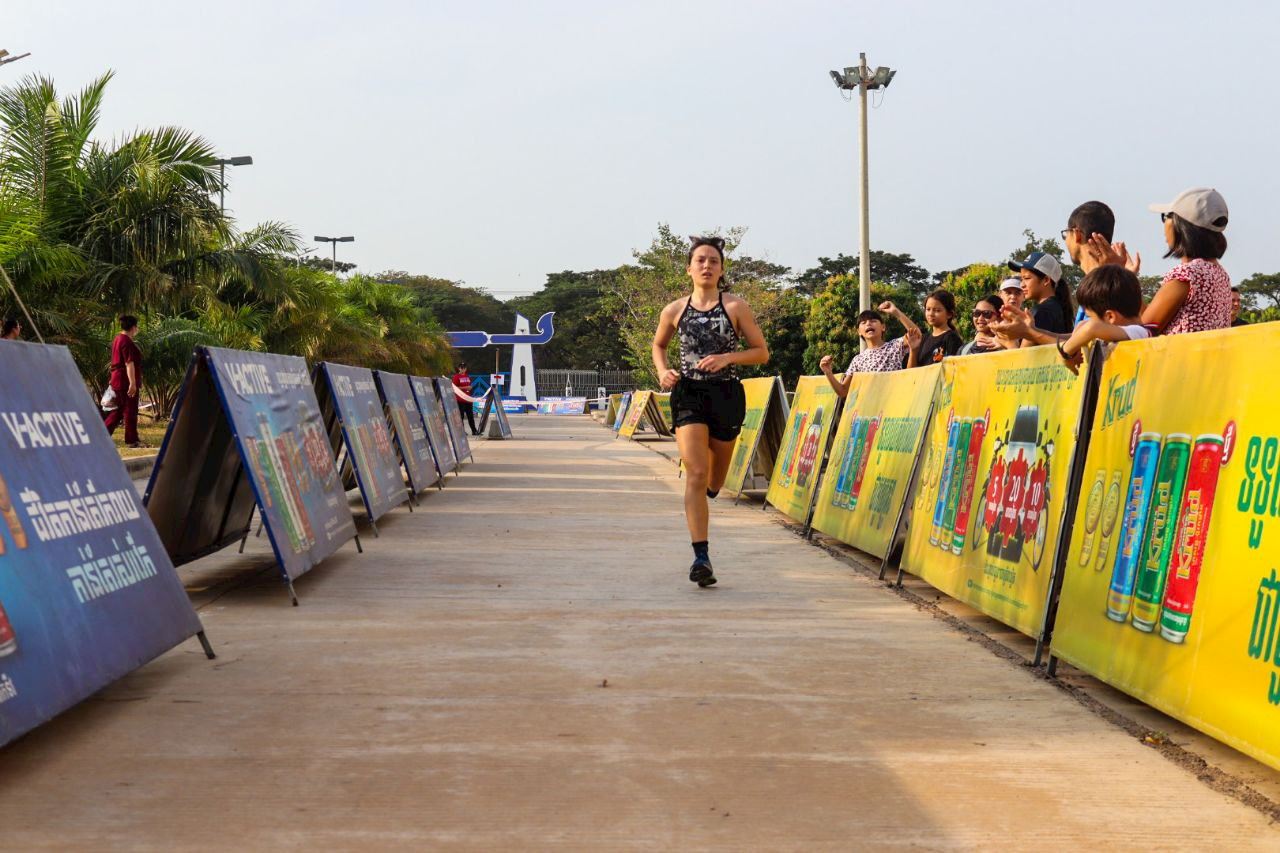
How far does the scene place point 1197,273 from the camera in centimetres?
549

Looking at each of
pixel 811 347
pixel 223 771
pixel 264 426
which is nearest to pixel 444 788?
pixel 223 771

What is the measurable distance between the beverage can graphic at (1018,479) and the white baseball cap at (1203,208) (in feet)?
3.64

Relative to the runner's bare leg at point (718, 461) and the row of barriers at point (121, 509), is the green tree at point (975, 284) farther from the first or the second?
the row of barriers at point (121, 509)

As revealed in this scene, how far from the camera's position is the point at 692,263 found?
809cm

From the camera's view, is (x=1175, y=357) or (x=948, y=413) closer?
(x=1175, y=357)

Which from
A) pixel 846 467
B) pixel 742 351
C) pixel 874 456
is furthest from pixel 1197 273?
pixel 846 467

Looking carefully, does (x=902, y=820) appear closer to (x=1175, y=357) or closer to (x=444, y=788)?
(x=444, y=788)

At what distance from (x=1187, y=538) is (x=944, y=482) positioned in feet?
9.44

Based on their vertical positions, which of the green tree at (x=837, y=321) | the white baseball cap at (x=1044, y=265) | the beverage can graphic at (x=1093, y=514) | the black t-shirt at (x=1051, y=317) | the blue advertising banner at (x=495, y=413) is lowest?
the blue advertising banner at (x=495, y=413)

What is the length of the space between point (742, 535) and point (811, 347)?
4009cm

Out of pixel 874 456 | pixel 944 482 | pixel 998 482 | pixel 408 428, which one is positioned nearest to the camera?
pixel 998 482

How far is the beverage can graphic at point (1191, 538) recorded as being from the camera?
4375mm

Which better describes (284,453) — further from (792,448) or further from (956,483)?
(792,448)

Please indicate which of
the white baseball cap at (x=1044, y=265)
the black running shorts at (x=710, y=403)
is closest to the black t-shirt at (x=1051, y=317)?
the white baseball cap at (x=1044, y=265)
